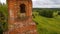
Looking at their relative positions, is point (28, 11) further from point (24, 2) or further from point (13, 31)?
point (13, 31)

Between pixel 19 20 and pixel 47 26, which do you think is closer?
pixel 19 20

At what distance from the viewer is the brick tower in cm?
849

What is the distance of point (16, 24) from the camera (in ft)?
28.0

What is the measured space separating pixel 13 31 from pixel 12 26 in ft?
0.85

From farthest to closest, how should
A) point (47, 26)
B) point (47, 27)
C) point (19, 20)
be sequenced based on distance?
point (47, 26), point (47, 27), point (19, 20)

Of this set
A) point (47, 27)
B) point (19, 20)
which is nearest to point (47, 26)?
point (47, 27)

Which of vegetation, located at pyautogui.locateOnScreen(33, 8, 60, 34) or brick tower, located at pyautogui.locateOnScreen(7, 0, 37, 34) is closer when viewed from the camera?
brick tower, located at pyautogui.locateOnScreen(7, 0, 37, 34)

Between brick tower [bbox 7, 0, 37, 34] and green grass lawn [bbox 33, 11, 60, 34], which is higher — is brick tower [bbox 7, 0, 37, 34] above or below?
above

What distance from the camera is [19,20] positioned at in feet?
28.2

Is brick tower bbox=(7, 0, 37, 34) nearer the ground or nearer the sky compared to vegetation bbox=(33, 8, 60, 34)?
nearer the sky

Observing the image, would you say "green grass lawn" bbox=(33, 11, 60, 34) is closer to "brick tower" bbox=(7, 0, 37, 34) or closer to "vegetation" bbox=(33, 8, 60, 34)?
"vegetation" bbox=(33, 8, 60, 34)

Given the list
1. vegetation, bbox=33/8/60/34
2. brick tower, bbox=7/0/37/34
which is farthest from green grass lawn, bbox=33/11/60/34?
brick tower, bbox=7/0/37/34

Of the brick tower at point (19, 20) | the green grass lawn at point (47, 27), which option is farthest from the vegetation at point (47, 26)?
the brick tower at point (19, 20)

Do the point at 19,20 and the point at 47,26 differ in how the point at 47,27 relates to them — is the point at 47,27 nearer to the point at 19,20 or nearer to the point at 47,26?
the point at 47,26
